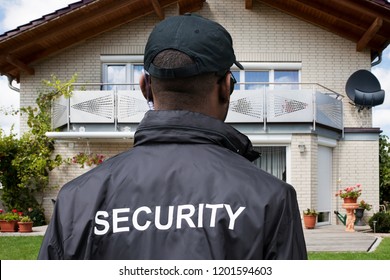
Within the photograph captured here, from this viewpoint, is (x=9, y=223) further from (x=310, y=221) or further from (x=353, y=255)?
(x=353, y=255)

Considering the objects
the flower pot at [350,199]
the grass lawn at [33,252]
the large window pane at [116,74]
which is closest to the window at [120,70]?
the large window pane at [116,74]

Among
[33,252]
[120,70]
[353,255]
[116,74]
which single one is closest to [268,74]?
[120,70]

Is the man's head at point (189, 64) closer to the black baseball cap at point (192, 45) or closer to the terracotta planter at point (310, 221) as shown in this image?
the black baseball cap at point (192, 45)

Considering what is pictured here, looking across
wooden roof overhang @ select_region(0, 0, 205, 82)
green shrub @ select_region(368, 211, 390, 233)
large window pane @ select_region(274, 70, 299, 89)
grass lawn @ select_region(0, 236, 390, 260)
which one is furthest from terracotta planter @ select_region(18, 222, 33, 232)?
green shrub @ select_region(368, 211, 390, 233)

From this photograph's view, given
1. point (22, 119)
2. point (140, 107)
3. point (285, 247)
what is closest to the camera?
point (285, 247)

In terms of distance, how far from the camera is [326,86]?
1759 cm

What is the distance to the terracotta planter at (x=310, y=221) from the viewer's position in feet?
50.4

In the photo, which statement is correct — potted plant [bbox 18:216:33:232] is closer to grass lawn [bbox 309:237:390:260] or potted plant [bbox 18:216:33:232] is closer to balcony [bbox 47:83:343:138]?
balcony [bbox 47:83:343:138]

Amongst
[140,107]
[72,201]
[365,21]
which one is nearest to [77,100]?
[140,107]

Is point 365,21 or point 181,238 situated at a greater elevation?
point 365,21

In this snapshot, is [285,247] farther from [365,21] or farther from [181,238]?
[365,21]

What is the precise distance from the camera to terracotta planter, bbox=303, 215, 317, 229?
15359 millimetres

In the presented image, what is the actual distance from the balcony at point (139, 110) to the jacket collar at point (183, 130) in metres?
14.1
